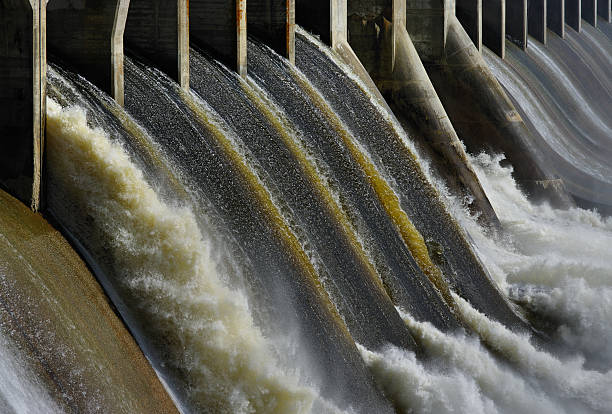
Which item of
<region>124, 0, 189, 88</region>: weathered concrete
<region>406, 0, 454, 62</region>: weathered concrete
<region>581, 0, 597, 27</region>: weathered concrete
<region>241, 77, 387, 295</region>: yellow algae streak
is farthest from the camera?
<region>581, 0, 597, 27</region>: weathered concrete

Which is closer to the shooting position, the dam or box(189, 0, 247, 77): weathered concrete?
the dam

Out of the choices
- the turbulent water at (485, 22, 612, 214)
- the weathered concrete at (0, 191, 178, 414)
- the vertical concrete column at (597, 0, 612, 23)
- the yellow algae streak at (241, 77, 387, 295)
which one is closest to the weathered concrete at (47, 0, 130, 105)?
the weathered concrete at (0, 191, 178, 414)

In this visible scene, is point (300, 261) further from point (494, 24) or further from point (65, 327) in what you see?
point (494, 24)

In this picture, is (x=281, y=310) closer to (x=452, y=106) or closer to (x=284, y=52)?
(x=284, y=52)

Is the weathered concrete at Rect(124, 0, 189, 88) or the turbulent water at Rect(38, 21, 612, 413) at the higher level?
the weathered concrete at Rect(124, 0, 189, 88)

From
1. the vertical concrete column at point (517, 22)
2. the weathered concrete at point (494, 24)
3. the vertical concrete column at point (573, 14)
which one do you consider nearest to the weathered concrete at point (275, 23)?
the weathered concrete at point (494, 24)

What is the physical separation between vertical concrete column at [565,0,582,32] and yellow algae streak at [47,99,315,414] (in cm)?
2635

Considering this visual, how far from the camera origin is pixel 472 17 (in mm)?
23016

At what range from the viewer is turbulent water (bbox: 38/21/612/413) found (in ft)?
31.1

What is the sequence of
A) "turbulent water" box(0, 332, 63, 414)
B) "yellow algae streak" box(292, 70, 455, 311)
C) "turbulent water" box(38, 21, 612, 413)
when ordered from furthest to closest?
"yellow algae streak" box(292, 70, 455, 311), "turbulent water" box(38, 21, 612, 413), "turbulent water" box(0, 332, 63, 414)

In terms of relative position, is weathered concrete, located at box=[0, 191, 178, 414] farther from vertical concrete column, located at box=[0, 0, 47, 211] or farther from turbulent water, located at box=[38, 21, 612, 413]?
turbulent water, located at box=[38, 21, 612, 413]

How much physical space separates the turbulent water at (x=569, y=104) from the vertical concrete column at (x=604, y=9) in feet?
15.8

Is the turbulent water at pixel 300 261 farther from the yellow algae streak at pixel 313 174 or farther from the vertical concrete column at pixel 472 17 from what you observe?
the vertical concrete column at pixel 472 17

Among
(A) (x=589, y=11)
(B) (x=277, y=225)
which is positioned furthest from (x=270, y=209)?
(A) (x=589, y=11)
